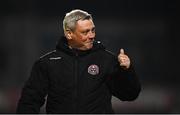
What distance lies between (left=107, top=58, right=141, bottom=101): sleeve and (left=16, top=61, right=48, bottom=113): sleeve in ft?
0.86

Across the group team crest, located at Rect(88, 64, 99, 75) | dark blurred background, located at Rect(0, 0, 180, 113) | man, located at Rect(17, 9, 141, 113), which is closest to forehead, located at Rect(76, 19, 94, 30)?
man, located at Rect(17, 9, 141, 113)

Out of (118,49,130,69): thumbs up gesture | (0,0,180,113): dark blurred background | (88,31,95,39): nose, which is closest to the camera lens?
(118,49,130,69): thumbs up gesture

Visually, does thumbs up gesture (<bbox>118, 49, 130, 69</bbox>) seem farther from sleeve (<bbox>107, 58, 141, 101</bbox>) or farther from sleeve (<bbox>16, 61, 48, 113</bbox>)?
sleeve (<bbox>16, 61, 48, 113</bbox>)

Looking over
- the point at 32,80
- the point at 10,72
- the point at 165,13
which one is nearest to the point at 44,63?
the point at 32,80

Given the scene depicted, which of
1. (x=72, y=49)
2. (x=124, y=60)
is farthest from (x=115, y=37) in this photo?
(x=124, y=60)

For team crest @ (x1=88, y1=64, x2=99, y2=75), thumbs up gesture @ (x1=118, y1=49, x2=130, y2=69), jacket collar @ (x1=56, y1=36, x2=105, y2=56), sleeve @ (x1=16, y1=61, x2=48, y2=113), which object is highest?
jacket collar @ (x1=56, y1=36, x2=105, y2=56)

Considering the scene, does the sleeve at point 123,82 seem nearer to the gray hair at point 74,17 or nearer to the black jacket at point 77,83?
the black jacket at point 77,83

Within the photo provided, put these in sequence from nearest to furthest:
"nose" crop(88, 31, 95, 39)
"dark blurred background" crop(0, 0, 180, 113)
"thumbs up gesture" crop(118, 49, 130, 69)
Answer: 1. "thumbs up gesture" crop(118, 49, 130, 69)
2. "nose" crop(88, 31, 95, 39)
3. "dark blurred background" crop(0, 0, 180, 113)

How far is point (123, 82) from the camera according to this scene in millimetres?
2225

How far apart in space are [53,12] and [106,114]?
424cm

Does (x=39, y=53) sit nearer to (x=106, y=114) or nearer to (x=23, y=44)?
(x=23, y=44)

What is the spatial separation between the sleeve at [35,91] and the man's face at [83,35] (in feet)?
0.55

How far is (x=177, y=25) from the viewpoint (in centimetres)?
666

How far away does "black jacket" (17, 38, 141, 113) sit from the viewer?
7.32 feet
